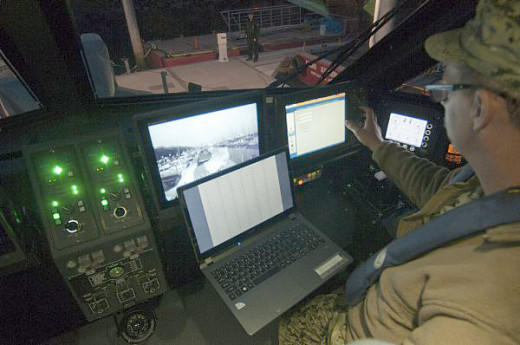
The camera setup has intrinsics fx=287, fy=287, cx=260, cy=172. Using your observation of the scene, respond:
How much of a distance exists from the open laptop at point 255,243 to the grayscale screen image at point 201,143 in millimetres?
161

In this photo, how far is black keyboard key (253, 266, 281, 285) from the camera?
1.13 metres

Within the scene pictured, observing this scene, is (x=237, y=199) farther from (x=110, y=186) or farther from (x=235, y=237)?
(x=110, y=186)

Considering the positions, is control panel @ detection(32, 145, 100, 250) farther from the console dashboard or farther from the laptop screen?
the laptop screen

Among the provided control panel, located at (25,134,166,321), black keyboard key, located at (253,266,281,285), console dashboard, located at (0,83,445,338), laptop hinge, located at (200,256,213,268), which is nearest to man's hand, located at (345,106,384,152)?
console dashboard, located at (0,83,445,338)

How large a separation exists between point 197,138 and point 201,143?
0.10 ft

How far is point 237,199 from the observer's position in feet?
3.86

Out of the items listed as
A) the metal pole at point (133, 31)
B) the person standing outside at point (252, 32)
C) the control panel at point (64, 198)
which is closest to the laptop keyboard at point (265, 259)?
the control panel at point (64, 198)

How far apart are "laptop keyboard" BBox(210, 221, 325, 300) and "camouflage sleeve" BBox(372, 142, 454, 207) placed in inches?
17.7

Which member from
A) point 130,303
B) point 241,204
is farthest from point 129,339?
point 241,204

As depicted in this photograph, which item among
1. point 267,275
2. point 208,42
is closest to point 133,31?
point 208,42

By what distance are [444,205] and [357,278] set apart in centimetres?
40

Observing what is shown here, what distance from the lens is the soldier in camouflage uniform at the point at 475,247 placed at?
536mm

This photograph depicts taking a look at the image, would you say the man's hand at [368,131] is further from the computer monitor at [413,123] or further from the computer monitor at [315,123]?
the computer monitor at [413,123]

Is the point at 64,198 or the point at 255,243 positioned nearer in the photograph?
the point at 64,198
